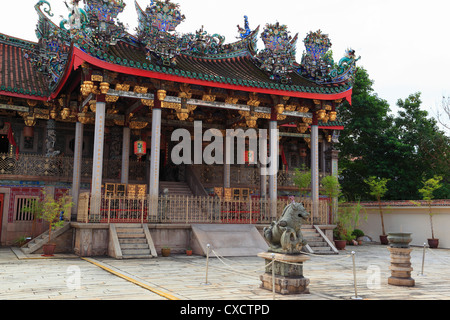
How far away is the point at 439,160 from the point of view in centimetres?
2597

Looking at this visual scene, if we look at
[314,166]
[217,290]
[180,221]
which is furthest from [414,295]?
[314,166]

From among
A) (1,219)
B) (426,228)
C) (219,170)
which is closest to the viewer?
(1,219)

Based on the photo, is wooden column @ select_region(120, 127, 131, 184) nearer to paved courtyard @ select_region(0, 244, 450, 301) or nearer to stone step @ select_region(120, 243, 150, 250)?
stone step @ select_region(120, 243, 150, 250)

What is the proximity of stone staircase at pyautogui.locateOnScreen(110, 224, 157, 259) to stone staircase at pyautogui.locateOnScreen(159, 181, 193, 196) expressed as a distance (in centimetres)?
545

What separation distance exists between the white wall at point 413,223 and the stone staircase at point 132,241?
13.3 m

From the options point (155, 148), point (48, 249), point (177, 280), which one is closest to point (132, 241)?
point (48, 249)

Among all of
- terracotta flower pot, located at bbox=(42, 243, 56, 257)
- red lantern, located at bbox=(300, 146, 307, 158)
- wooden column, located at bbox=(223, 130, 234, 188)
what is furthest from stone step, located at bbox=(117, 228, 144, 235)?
red lantern, located at bbox=(300, 146, 307, 158)

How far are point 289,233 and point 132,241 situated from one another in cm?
670

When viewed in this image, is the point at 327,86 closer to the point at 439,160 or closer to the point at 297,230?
the point at 297,230

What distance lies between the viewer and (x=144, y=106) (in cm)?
1688

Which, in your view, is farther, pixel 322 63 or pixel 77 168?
pixel 322 63

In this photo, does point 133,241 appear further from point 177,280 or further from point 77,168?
point 77,168

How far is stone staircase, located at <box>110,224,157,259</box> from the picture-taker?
12.1 meters
